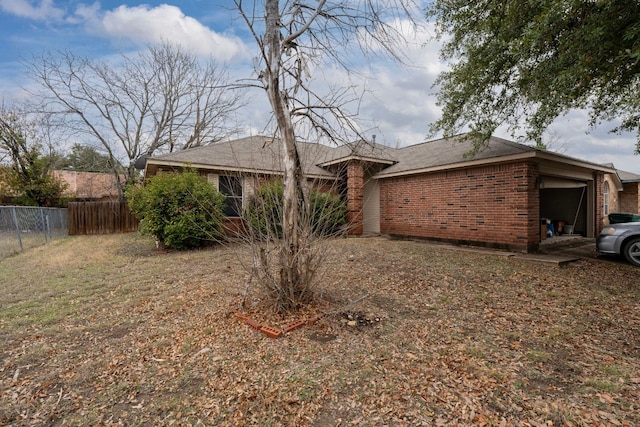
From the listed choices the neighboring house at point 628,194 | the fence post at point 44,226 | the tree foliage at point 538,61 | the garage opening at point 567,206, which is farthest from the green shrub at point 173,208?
the neighboring house at point 628,194

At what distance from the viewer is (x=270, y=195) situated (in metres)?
3.73

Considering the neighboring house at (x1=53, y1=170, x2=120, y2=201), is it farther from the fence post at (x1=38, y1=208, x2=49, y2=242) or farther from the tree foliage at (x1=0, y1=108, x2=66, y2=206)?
the fence post at (x1=38, y1=208, x2=49, y2=242)

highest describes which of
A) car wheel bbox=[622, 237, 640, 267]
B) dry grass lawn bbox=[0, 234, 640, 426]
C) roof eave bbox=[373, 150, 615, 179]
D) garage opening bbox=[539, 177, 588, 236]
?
roof eave bbox=[373, 150, 615, 179]

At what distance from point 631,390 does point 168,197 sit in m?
9.50

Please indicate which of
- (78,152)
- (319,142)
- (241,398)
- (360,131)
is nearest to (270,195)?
(319,142)

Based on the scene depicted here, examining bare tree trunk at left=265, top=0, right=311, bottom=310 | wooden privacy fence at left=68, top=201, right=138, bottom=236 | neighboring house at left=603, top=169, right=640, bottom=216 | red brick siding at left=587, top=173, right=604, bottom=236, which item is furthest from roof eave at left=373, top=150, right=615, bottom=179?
wooden privacy fence at left=68, top=201, right=138, bottom=236

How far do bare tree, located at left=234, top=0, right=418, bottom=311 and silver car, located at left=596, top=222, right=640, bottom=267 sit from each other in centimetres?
684

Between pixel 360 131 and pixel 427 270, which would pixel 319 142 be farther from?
pixel 427 270

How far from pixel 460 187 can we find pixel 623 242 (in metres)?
3.82

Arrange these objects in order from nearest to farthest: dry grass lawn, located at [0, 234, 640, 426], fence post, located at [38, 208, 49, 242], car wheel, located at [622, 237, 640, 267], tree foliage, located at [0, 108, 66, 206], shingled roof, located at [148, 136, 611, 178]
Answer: dry grass lawn, located at [0, 234, 640, 426] < car wheel, located at [622, 237, 640, 267] < shingled roof, located at [148, 136, 611, 178] < fence post, located at [38, 208, 49, 242] < tree foliage, located at [0, 108, 66, 206]

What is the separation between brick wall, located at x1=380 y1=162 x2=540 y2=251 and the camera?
7.70 metres

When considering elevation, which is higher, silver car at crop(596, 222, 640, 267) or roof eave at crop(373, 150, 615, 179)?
roof eave at crop(373, 150, 615, 179)

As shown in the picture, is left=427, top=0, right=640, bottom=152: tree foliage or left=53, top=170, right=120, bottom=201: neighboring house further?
left=53, top=170, right=120, bottom=201: neighboring house

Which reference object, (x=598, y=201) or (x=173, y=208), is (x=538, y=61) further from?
(x=173, y=208)
